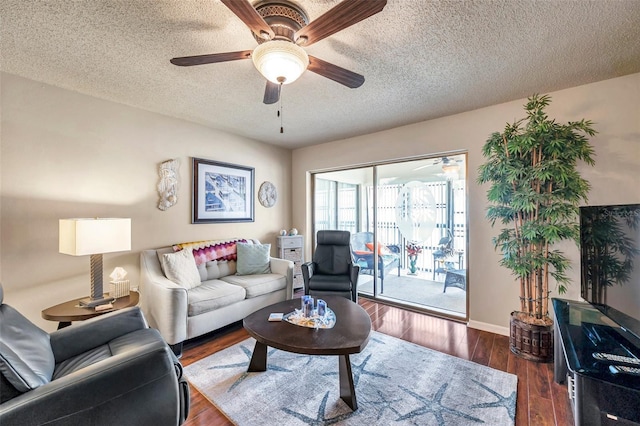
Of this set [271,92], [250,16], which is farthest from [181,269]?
[250,16]

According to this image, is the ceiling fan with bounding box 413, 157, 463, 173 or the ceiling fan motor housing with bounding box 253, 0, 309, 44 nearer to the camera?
the ceiling fan motor housing with bounding box 253, 0, 309, 44

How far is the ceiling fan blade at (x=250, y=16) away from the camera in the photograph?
3.71ft

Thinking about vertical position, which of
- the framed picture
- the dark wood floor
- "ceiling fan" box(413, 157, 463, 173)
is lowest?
the dark wood floor

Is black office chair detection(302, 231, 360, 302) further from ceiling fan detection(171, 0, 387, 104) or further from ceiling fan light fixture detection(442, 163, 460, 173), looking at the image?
ceiling fan detection(171, 0, 387, 104)

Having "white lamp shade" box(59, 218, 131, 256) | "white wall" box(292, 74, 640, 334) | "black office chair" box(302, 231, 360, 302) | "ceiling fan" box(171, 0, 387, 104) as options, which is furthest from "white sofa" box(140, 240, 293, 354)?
"white wall" box(292, 74, 640, 334)

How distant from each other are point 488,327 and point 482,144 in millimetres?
2102

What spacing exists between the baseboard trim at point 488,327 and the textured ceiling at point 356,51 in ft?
8.20

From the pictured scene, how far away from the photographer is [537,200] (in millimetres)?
2293

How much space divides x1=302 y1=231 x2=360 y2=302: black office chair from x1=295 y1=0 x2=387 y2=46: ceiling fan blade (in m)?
2.56

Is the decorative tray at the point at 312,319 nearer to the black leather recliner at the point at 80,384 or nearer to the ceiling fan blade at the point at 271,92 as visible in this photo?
the black leather recliner at the point at 80,384

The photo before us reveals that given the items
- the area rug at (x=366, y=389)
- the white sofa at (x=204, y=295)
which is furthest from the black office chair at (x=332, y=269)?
the area rug at (x=366, y=389)

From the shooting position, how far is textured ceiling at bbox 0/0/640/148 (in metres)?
1.56

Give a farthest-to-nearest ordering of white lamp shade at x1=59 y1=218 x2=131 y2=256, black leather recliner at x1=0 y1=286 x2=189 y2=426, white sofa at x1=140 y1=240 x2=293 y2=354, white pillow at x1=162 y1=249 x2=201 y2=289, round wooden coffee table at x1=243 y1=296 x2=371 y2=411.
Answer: white pillow at x1=162 y1=249 x2=201 y2=289 → white sofa at x1=140 y1=240 x2=293 y2=354 → white lamp shade at x1=59 y1=218 x2=131 y2=256 → round wooden coffee table at x1=243 y1=296 x2=371 y2=411 → black leather recliner at x1=0 y1=286 x2=189 y2=426

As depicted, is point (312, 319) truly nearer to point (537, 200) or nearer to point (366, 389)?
point (366, 389)
